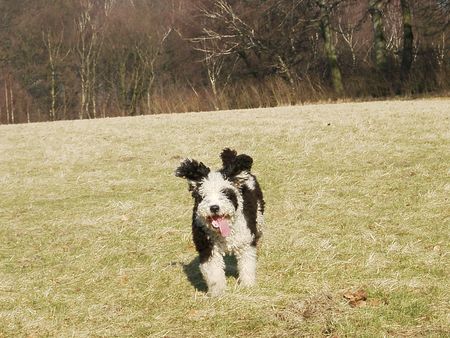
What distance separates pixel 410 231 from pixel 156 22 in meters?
50.0

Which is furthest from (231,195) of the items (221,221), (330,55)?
(330,55)

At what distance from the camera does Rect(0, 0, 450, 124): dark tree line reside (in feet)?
131

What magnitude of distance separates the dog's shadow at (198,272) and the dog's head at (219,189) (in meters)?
0.98

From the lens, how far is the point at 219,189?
5066 mm

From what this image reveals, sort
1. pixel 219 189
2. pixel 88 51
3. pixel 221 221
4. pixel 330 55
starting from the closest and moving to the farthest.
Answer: pixel 221 221 < pixel 219 189 < pixel 330 55 < pixel 88 51

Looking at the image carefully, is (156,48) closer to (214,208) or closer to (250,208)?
(250,208)

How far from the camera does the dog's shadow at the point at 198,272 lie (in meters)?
5.77

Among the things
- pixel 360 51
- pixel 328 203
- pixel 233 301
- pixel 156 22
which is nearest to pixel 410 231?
pixel 328 203

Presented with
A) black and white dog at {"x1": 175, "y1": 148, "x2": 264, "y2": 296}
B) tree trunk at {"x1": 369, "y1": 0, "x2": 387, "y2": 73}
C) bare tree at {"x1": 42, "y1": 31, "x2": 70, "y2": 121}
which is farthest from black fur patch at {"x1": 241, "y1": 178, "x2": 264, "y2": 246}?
bare tree at {"x1": 42, "y1": 31, "x2": 70, "y2": 121}

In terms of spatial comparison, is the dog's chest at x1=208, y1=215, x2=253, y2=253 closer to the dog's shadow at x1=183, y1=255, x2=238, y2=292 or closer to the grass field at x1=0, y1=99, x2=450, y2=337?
the grass field at x1=0, y1=99, x2=450, y2=337

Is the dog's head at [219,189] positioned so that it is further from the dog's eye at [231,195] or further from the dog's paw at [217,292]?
the dog's paw at [217,292]

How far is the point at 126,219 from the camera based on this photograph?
27.5 ft

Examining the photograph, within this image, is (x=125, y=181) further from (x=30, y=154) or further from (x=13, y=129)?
(x=13, y=129)

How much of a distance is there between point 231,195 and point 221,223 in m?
0.33
